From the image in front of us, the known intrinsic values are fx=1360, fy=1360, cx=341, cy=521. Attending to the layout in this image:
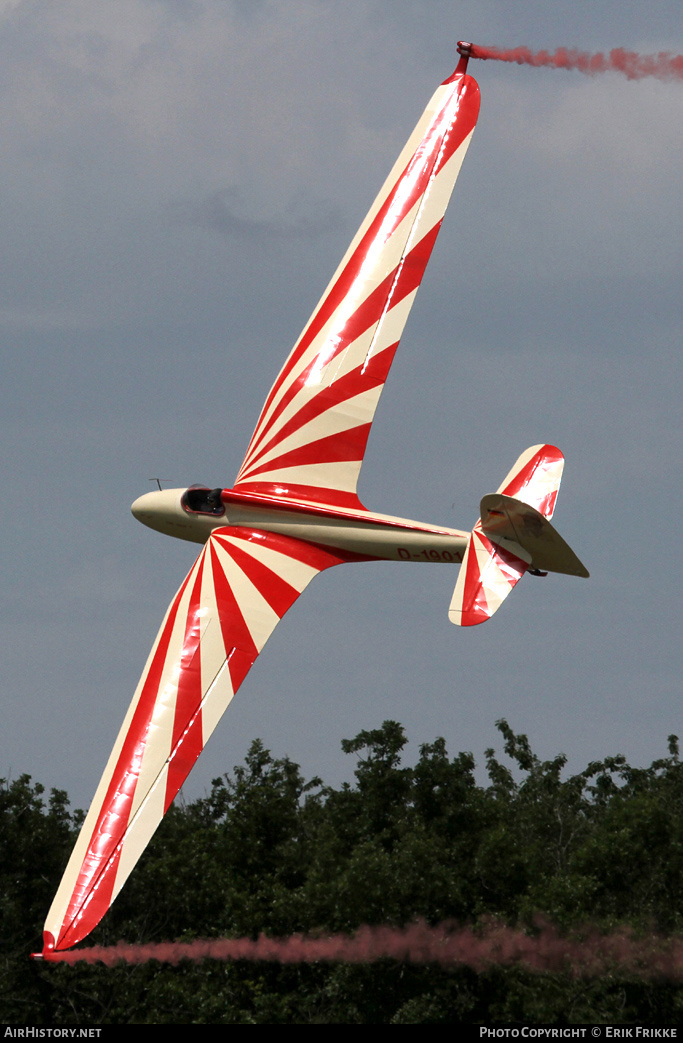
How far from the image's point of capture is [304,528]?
92.9ft

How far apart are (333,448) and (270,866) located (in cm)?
2187

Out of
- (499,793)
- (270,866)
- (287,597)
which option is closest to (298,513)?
(287,597)

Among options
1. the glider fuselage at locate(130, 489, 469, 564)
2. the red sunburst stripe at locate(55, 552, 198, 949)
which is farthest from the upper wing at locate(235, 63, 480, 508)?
the red sunburst stripe at locate(55, 552, 198, 949)

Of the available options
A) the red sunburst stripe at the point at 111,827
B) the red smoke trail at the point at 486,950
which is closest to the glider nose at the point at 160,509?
the red sunburst stripe at the point at 111,827

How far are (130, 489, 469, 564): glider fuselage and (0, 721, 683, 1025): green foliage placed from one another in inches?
525

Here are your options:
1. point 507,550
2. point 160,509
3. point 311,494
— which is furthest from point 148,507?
point 507,550

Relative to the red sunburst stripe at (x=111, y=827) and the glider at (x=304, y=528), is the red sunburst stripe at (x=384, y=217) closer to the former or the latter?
the glider at (x=304, y=528)

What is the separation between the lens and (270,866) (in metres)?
46.6

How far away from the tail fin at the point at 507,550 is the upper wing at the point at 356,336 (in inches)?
145

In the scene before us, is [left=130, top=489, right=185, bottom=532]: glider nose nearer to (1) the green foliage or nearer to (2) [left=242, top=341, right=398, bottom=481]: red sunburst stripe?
(2) [left=242, top=341, right=398, bottom=481]: red sunburst stripe

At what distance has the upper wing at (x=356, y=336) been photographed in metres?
29.5

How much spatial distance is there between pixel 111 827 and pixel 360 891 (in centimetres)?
1779

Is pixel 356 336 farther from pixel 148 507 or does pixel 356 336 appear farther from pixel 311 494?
pixel 148 507

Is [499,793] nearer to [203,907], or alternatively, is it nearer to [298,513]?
[203,907]
